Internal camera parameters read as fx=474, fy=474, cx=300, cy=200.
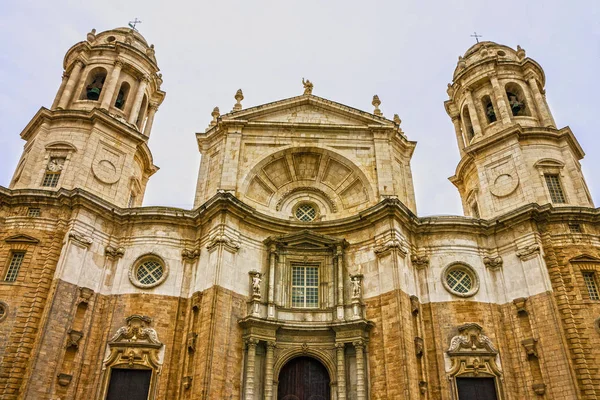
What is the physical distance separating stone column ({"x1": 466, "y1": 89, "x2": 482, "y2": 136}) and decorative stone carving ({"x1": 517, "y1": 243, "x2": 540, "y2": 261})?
345 inches

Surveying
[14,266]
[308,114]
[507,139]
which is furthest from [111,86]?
[507,139]

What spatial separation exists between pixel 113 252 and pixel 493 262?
694 inches

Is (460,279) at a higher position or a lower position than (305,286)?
higher

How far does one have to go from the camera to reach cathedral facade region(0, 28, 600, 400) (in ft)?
62.6

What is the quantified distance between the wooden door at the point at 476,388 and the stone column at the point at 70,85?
24.2 meters

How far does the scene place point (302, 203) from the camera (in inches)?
1038

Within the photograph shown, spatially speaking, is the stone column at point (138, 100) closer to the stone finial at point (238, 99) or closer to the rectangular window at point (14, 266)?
the stone finial at point (238, 99)

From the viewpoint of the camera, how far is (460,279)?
22328 mm

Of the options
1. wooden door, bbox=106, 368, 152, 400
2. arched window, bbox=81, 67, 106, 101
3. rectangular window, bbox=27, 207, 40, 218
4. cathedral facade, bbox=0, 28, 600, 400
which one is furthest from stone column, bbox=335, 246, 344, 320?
arched window, bbox=81, 67, 106, 101

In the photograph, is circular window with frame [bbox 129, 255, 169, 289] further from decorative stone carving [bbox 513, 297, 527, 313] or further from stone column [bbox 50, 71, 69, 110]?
decorative stone carving [bbox 513, 297, 527, 313]

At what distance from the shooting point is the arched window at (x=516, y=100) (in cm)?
2823

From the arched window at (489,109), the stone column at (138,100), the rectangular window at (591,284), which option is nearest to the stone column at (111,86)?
the stone column at (138,100)

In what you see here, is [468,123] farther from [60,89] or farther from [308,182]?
[60,89]

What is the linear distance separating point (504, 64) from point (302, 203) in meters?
15.3
